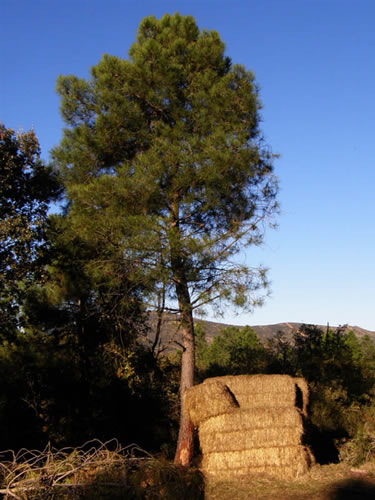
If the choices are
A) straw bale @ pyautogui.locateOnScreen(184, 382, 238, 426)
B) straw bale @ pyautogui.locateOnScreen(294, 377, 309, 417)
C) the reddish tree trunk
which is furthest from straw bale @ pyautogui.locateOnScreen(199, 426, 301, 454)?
the reddish tree trunk

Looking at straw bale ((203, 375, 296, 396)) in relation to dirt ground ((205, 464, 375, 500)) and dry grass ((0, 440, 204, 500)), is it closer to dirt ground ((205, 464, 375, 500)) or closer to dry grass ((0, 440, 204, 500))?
dirt ground ((205, 464, 375, 500))

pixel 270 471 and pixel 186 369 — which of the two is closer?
pixel 270 471

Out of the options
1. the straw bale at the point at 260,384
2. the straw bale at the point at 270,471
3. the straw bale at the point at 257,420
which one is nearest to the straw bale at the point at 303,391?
the straw bale at the point at 260,384

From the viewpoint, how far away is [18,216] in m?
10.9

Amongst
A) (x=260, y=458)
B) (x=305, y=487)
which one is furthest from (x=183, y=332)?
(x=305, y=487)

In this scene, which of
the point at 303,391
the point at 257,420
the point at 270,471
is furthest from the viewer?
the point at 303,391

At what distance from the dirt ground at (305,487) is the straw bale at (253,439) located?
0.57m

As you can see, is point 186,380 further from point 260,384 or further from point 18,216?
point 18,216

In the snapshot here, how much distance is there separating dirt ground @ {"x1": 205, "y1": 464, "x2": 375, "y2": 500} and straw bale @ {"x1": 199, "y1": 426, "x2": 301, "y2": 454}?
1.88ft

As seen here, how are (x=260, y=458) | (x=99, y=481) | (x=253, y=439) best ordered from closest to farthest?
(x=99, y=481) < (x=260, y=458) < (x=253, y=439)

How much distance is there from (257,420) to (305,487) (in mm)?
1451

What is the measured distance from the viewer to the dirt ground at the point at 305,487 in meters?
7.52

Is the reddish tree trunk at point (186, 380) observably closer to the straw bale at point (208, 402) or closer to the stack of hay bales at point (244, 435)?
the straw bale at point (208, 402)

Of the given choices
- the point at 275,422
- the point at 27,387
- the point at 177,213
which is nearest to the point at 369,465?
the point at 275,422
